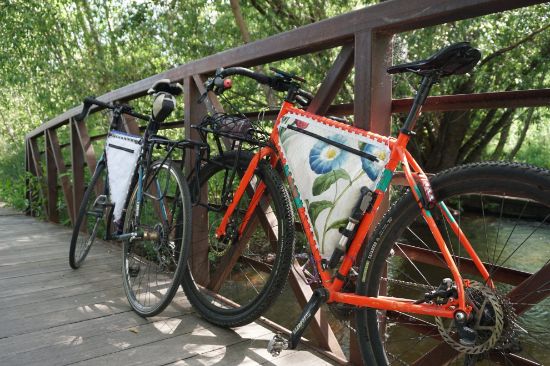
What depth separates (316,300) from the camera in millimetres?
1504

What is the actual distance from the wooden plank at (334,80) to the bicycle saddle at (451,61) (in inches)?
15.2

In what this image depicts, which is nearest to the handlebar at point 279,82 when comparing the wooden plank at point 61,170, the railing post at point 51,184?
the wooden plank at point 61,170

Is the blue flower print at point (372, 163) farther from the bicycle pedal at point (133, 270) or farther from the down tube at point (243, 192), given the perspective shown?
the bicycle pedal at point (133, 270)

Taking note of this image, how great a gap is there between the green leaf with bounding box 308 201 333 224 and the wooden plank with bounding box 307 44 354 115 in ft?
1.22

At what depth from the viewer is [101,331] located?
191 cm

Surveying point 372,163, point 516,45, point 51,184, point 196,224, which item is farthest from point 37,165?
point 516,45

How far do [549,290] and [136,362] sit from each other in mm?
1360

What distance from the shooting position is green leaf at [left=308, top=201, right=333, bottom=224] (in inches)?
59.6

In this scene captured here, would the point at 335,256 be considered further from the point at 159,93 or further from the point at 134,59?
the point at 134,59

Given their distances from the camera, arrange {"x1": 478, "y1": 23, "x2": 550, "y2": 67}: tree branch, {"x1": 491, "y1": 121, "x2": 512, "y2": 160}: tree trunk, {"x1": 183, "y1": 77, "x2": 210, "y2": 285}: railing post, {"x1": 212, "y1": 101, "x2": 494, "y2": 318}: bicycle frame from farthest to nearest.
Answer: {"x1": 491, "y1": 121, "x2": 512, "y2": 160}: tree trunk → {"x1": 478, "y1": 23, "x2": 550, "y2": 67}: tree branch → {"x1": 183, "y1": 77, "x2": 210, "y2": 285}: railing post → {"x1": 212, "y1": 101, "x2": 494, "y2": 318}: bicycle frame

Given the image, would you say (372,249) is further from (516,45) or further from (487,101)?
(516,45)

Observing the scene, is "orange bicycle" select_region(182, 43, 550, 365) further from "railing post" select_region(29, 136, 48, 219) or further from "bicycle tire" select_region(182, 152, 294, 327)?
"railing post" select_region(29, 136, 48, 219)

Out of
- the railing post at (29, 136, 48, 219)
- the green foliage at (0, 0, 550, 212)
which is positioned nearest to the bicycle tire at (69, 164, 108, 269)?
the green foliage at (0, 0, 550, 212)

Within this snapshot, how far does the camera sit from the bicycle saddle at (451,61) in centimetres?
115
